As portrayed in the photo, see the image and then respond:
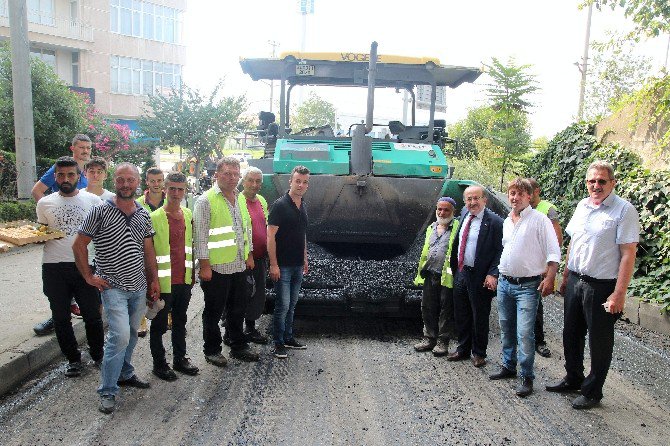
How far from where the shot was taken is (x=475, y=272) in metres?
5.03

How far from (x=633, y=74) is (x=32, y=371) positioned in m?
29.5

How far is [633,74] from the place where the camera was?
91.2 ft

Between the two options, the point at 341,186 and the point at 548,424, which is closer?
the point at 548,424

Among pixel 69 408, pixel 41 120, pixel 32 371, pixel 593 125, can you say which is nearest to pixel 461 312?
pixel 69 408

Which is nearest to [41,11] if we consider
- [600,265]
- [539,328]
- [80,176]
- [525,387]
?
[80,176]

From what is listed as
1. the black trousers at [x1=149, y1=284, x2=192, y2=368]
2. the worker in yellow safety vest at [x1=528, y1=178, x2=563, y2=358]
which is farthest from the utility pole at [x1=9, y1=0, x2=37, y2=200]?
the worker in yellow safety vest at [x1=528, y1=178, x2=563, y2=358]

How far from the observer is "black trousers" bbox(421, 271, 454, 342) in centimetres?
545

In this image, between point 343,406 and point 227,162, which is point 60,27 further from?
point 343,406

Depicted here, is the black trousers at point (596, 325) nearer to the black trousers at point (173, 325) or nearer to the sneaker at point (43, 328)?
the black trousers at point (173, 325)

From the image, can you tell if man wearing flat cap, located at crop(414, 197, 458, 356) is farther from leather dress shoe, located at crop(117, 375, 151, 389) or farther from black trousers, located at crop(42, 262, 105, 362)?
black trousers, located at crop(42, 262, 105, 362)

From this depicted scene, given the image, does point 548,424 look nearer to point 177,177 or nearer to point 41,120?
point 177,177

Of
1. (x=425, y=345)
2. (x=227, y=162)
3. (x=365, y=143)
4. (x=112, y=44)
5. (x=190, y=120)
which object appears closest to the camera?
(x=227, y=162)

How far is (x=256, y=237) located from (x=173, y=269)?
1.01 metres

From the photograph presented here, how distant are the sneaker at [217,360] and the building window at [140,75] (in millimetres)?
28108
